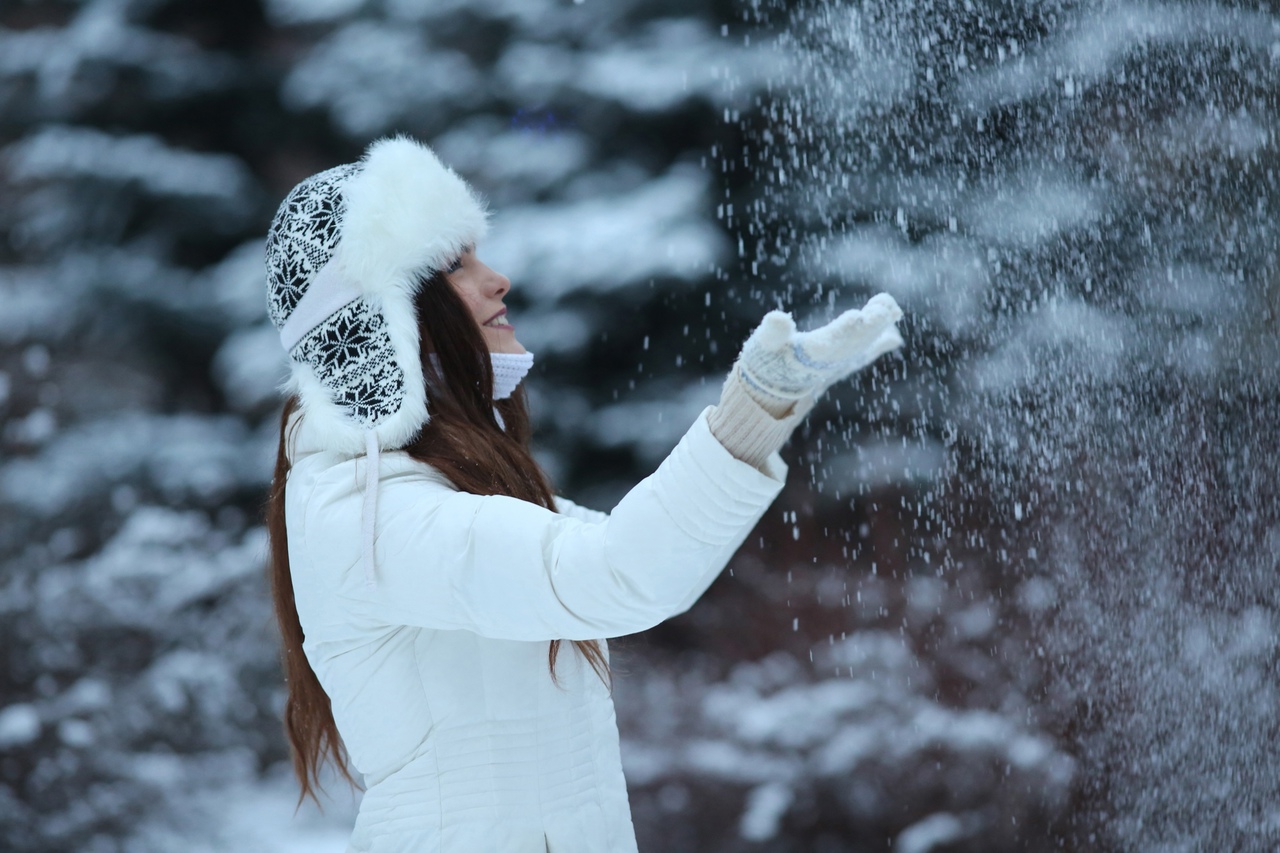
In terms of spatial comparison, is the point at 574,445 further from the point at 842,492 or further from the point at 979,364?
the point at 979,364

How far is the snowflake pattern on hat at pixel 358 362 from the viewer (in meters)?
1.16

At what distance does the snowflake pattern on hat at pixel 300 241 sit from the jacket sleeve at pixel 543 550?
0.74 feet

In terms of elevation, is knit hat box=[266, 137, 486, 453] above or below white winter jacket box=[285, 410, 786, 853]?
above

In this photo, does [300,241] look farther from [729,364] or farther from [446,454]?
[729,364]

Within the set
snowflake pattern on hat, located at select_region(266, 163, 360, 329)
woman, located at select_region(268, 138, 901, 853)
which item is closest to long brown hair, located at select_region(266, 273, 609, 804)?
woman, located at select_region(268, 138, 901, 853)

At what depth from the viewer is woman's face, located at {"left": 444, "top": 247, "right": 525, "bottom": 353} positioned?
127 centimetres

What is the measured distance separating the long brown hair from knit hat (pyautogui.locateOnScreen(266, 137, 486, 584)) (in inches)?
1.2

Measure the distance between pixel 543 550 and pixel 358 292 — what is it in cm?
39

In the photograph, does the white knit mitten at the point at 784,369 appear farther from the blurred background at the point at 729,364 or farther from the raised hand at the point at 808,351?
the blurred background at the point at 729,364

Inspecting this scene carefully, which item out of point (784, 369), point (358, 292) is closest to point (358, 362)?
point (358, 292)

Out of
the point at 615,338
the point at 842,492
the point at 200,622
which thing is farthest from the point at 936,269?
the point at 200,622

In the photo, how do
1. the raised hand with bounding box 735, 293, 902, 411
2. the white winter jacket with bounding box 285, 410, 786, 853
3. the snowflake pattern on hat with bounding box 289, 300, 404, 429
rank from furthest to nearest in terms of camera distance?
1. the snowflake pattern on hat with bounding box 289, 300, 404, 429
2. the white winter jacket with bounding box 285, 410, 786, 853
3. the raised hand with bounding box 735, 293, 902, 411

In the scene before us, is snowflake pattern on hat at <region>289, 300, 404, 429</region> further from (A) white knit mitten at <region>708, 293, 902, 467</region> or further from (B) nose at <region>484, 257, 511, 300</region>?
(A) white knit mitten at <region>708, 293, 902, 467</region>

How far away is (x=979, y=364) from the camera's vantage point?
3.46 meters
